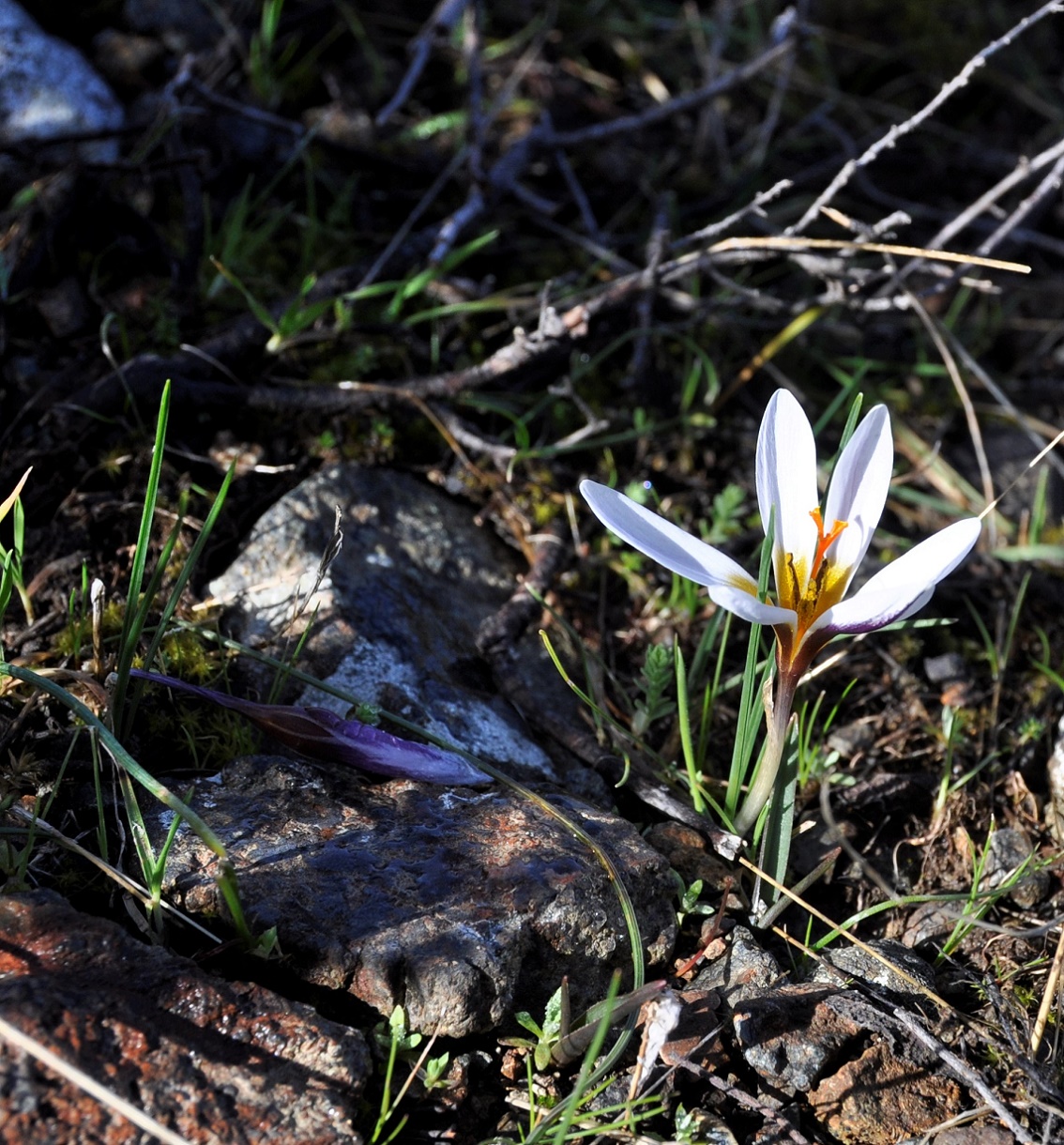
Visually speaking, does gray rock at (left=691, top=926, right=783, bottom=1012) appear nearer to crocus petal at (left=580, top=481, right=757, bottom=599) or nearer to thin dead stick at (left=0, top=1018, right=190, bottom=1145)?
crocus petal at (left=580, top=481, right=757, bottom=599)

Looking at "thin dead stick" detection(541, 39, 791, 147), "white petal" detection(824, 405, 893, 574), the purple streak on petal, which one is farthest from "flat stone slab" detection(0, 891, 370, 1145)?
"thin dead stick" detection(541, 39, 791, 147)

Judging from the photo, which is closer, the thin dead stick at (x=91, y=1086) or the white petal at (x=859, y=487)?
the thin dead stick at (x=91, y=1086)

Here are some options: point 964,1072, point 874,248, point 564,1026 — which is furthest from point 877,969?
point 874,248

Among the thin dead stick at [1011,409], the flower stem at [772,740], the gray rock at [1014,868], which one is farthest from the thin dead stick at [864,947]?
the thin dead stick at [1011,409]

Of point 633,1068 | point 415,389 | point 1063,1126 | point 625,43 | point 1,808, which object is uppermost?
point 625,43

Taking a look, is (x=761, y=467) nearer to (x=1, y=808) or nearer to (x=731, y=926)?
(x=731, y=926)

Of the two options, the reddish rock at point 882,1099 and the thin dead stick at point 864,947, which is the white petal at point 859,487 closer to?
the thin dead stick at point 864,947

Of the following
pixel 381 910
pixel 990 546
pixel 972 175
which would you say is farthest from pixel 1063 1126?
pixel 972 175
